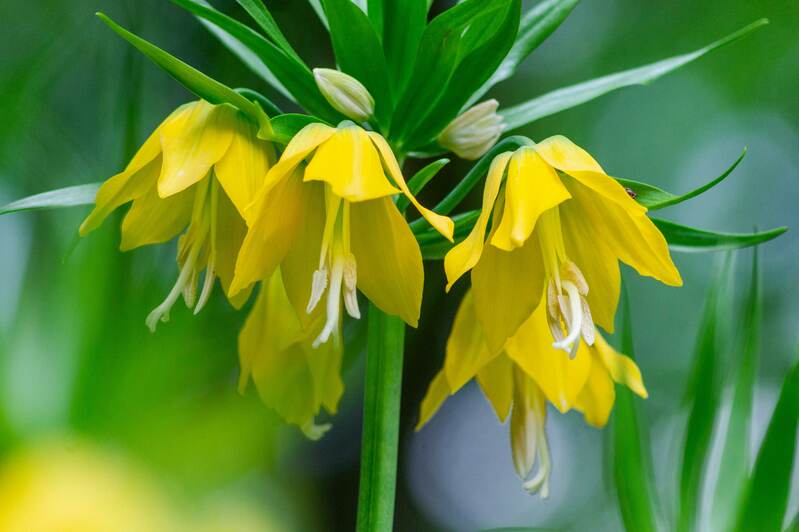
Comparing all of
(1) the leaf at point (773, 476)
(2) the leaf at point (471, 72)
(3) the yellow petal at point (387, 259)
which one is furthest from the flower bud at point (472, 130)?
(1) the leaf at point (773, 476)

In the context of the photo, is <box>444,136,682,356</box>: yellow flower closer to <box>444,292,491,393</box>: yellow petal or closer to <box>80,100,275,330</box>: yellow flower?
<box>444,292,491,393</box>: yellow petal

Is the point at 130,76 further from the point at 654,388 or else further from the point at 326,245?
the point at 654,388

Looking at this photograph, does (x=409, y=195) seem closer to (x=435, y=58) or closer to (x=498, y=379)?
(x=435, y=58)

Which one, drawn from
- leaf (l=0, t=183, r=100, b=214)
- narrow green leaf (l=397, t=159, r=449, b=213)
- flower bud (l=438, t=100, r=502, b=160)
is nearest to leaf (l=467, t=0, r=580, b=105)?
flower bud (l=438, t=100, r=502, b=160)

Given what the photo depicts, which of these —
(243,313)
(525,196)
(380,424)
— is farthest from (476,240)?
(243,313)

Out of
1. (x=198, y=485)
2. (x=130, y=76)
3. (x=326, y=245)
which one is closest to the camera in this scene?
(x=198, y=485)

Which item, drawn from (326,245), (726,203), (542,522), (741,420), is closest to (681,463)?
(741,420)
